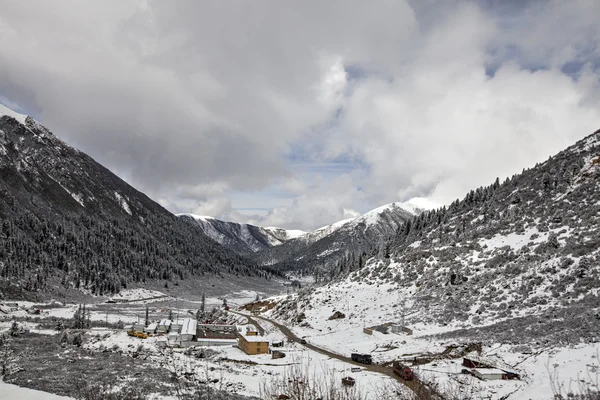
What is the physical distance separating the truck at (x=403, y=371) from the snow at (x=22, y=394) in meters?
26.9

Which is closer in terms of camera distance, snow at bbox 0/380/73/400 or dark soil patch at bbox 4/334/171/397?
snow at bbox 0/380/73/400

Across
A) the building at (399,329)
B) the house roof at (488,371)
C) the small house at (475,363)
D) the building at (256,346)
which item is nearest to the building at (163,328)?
the building at (256,346)

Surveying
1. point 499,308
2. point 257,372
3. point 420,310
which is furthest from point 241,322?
point 499,308

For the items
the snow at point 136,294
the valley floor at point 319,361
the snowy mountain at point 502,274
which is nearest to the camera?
the valley floor at point 319,361

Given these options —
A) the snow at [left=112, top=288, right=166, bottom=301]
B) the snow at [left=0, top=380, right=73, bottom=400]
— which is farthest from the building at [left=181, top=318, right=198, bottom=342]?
the snow at [left=112, top=288, right=166, bottom=301]

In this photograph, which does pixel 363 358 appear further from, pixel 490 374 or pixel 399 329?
pixel 490 374

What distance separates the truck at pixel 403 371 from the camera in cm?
3269

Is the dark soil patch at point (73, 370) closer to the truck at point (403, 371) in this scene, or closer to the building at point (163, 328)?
the truck at point (403, 371)

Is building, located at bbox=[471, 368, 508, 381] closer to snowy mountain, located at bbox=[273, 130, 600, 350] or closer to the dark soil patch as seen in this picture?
snowy mountain, located at bbox=[273, 130, 600, 350]

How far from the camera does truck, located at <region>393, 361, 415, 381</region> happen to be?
107 feet

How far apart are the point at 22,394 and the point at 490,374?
3555cm

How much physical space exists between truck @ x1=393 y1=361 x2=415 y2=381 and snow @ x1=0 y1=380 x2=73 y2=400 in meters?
26.9

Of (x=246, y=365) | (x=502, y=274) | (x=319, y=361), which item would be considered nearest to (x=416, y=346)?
(x=319, y=361)

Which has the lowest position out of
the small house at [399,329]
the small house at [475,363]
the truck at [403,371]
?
the truck at [403,371]
